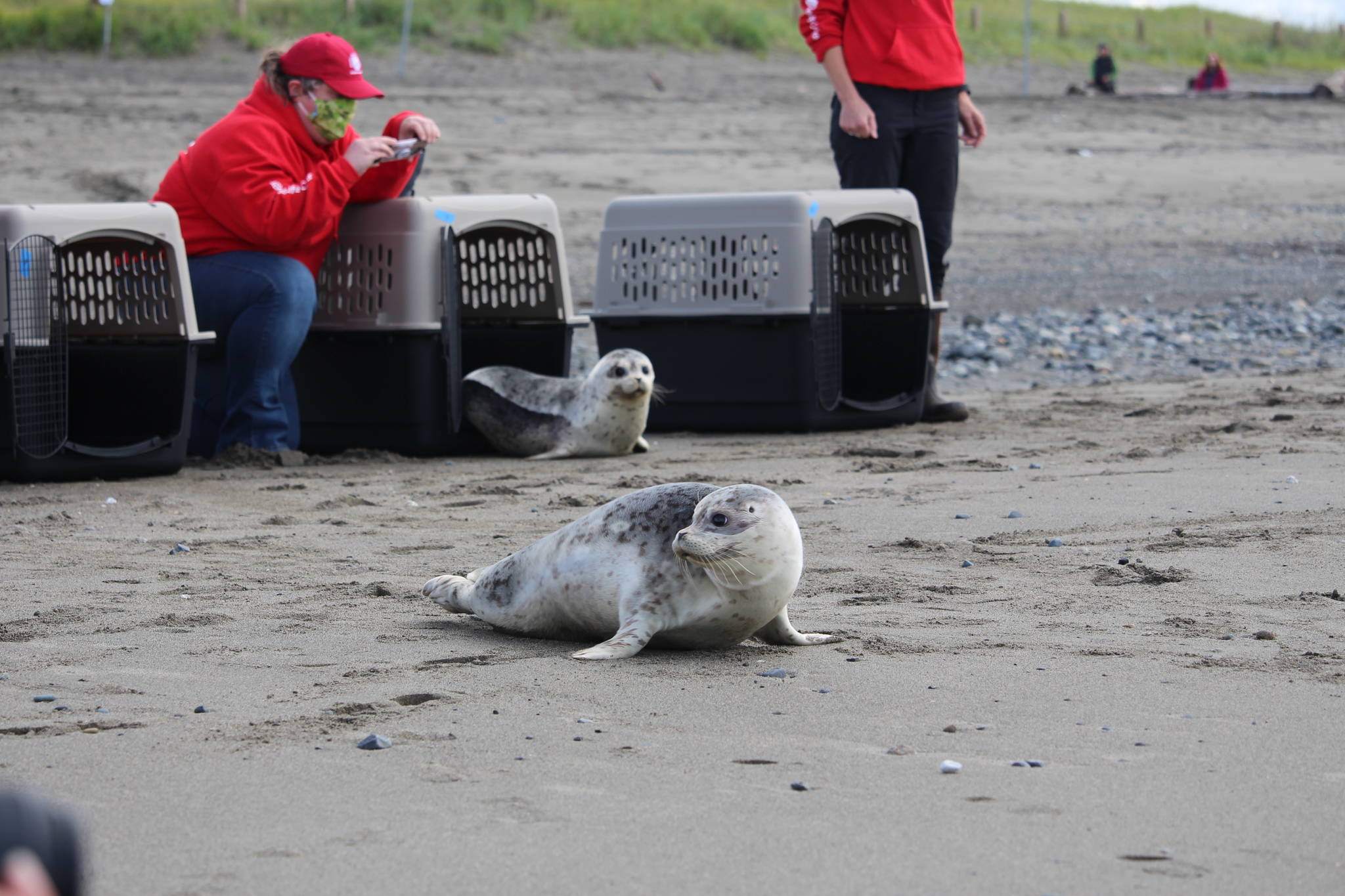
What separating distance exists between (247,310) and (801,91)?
16333mm

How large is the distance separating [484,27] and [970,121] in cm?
1783

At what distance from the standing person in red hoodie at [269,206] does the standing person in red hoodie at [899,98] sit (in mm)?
1907

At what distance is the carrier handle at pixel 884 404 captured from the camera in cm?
674

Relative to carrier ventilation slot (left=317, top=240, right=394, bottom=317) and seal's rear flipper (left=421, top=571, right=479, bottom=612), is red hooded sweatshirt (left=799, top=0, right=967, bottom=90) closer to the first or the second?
carrier ventilation slot (left=317, top=240, right=394, bottom=317)

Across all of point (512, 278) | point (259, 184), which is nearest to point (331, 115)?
point (259, 184)

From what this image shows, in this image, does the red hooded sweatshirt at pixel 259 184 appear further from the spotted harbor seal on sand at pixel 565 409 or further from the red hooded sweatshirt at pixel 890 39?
the red hooded sweatshirt at pixel 890 39

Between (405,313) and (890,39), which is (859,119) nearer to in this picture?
(890,39)

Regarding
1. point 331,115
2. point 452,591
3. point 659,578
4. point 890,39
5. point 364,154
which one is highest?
point 890,39

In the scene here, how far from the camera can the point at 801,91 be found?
21250 millimetres

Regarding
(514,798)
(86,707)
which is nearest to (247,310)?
(86,707)

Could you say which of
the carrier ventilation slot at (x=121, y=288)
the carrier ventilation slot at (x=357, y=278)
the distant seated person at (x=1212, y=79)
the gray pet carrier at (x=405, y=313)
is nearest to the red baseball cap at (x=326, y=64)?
the gray pet carrier at (x=405, y=313)

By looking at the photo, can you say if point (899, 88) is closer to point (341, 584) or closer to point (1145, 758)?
point (341, 584)

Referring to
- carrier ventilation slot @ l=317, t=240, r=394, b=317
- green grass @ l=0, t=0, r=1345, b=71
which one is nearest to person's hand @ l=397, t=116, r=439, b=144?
carrier ventilation slot @ l=317, t=240, r=394, b=317

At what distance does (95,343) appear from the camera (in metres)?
5.50
